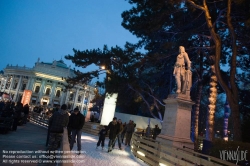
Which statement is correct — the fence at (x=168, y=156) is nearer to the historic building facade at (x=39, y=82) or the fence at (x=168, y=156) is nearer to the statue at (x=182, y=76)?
the statue at (x=182, y=76)

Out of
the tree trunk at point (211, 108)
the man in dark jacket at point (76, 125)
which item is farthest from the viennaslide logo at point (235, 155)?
the man in dark jacket at point (76, 125)

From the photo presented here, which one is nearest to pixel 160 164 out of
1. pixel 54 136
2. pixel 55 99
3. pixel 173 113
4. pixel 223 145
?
pixel 173 113

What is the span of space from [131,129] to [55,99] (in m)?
72.1

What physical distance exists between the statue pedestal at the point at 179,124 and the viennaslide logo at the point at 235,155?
1273 millimetres

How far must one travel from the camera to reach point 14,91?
262ft

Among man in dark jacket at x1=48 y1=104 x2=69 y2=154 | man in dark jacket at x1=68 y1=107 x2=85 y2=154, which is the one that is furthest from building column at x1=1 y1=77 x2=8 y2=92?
man in dark jacket at x1=48 y1=104 x2=69 y2=154

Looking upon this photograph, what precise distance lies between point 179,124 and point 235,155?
244 centimetres

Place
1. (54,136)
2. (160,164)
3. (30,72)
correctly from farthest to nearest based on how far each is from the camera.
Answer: (30,72) → (160,164) → (54,136)

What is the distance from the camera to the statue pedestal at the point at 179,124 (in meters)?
8.41

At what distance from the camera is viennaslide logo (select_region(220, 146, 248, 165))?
7.75 metres

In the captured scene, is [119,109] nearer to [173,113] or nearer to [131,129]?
[131,129]

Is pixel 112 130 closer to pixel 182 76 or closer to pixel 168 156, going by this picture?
pixel 168 156

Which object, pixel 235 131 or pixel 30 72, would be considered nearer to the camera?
pixel 235 131

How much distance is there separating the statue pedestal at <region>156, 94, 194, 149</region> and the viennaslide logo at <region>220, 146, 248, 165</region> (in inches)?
50.1
